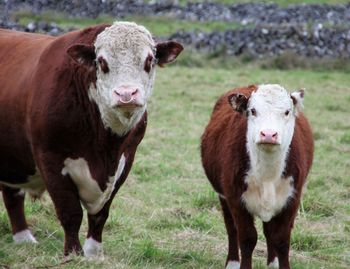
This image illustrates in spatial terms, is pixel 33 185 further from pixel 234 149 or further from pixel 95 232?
pixel 234 149

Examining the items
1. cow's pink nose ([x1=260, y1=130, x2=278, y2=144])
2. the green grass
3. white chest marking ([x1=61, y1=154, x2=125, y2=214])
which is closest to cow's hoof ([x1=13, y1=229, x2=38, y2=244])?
white chest marking ([x1=61, y1=154, x2=125, y2=214])

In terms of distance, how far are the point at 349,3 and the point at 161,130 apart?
54.8 feet

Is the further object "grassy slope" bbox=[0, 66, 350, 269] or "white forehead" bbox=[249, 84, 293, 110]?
"grassy slope" bbox=[0, 66, 350, 269]

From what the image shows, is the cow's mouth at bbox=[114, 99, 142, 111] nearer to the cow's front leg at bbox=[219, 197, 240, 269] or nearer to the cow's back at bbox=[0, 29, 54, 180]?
the cow's back at bbox=[0, 29, 54, 180]

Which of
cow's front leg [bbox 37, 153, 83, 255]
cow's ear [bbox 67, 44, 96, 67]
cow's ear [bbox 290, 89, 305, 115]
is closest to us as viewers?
cow's ear [bbox 67, 44, 96, 67]

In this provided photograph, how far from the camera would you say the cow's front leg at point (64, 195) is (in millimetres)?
5234

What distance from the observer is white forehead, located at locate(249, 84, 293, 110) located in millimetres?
5266

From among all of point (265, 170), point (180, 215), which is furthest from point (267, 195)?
point (180, 215)

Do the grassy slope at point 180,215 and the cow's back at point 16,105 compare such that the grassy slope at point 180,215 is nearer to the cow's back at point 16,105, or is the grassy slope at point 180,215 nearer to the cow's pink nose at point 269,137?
the cow's back at point 16,105

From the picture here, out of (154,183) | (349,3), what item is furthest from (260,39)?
(154,183)

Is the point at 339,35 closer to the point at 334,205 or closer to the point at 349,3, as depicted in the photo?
the point at 349,3

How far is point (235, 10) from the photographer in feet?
81.6

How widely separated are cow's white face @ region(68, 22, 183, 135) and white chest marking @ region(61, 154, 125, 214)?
1.13 ft

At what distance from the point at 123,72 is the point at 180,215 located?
2751 mm
